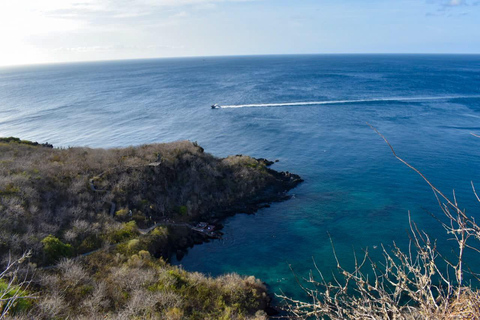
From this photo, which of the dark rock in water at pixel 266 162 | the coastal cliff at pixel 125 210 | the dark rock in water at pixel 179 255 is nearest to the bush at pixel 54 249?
the coastal cliff at pixel 125 210

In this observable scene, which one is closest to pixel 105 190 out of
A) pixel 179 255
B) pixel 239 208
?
pixel 179 255

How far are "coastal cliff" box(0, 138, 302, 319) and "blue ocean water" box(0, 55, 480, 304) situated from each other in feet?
12.0

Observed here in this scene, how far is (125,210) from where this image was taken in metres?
32.2

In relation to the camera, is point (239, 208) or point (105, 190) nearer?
point (105, 190)

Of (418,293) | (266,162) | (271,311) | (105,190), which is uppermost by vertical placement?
(418,293)

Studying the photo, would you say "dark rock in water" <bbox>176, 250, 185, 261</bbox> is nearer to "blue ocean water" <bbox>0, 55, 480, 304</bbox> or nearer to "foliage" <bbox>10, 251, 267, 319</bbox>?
"blue ocean water" <bbox>0, 55, 480, 304</bbox>

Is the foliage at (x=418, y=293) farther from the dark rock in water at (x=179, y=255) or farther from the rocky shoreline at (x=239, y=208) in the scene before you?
the rocky shoreline at (x=239, y=208)

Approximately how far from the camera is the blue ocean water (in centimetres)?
3148

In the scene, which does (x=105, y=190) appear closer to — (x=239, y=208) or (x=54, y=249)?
(x=54, y=249)

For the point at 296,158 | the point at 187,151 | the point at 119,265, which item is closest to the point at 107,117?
the point at 187,151

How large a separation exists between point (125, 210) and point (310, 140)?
4024 cm

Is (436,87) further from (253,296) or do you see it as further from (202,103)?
(253,296)

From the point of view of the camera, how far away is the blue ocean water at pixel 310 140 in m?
31.5

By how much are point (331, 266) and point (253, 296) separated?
9.41m
